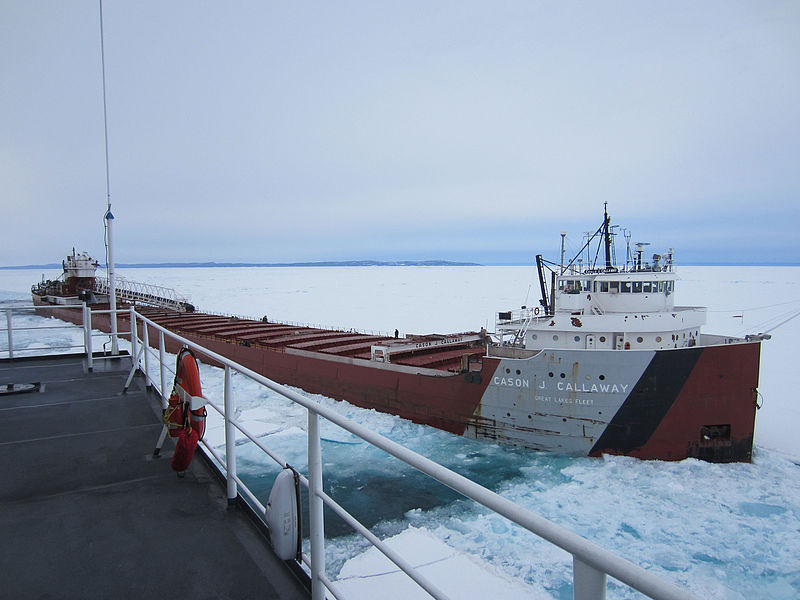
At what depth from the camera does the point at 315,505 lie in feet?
6.18

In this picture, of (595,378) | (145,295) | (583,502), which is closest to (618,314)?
(595,378)

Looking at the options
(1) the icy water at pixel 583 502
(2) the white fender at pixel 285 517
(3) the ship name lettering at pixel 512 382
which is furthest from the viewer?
(3) the ship name lettering at pixel 512 382

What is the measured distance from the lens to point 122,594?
2119mm

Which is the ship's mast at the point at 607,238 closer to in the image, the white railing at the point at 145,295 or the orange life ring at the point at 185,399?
the orange life ring at the point at 185,399

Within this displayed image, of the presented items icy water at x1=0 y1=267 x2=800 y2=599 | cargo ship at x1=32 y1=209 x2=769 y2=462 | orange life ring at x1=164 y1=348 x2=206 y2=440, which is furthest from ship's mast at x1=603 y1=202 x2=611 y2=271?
orange life ring at x1=164 y1=348 x2=206 y2=440

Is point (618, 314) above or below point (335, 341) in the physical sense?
above

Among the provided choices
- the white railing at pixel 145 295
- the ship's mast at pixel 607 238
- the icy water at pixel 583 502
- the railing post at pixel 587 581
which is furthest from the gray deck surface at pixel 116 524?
the white railing at pixel 145 295

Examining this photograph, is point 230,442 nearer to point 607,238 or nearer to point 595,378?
point 595,378

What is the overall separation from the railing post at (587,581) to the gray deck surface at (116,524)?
5.11ft

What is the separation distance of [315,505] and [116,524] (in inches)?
60.9

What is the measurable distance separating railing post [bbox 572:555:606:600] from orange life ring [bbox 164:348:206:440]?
258cm

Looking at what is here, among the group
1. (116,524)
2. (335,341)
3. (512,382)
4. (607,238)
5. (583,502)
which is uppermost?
(607,238)

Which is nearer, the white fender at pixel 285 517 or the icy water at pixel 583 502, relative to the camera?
the white fender at pixel 285 517

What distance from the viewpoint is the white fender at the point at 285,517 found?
2.29m
